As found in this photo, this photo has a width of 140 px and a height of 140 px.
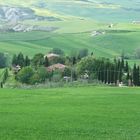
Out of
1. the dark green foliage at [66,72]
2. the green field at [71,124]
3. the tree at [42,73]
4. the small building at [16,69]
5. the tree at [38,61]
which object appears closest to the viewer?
the green field at [71,124]

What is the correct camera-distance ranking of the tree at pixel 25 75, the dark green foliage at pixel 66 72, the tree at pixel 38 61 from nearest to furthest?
the tree at pixel 25 75 → the dark green foliage at pixel 66 72 → the tree at pixel 38 61

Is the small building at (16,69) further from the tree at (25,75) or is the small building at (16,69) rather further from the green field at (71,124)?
the green field at (71,124)

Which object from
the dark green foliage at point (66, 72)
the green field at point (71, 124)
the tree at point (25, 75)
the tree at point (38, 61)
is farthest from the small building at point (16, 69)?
the green field at point (71, 124)

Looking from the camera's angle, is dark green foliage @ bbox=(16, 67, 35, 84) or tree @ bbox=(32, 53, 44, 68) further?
tree @ bbox=(32, 53, 44, 68)

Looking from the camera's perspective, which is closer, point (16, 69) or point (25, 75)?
point (25, 75)

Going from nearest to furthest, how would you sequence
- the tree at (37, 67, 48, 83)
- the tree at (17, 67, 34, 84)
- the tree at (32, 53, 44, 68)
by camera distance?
the tree at (17, 67, 34, 84) < the tree at (37, 67, 48, 83) < the tree at (32, 53, 44, 68)

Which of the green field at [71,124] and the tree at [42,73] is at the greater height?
the tree at [42,73]

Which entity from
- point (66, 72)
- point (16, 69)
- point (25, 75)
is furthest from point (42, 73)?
point (16, 69)

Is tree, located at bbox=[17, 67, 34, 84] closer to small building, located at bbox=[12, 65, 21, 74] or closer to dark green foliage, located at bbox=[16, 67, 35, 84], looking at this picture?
dark green foliage, located at bbox=[16, 67, 35, 84]

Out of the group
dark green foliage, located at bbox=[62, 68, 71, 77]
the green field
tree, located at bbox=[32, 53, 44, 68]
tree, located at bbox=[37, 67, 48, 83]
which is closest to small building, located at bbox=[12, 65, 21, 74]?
tree, located at bbox=[32, 53, 44, 68]

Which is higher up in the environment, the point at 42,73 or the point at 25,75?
the point at 42,73

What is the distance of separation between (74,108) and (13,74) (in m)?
74.7

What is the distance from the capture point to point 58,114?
4100cm

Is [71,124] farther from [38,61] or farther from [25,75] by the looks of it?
[38,61]
